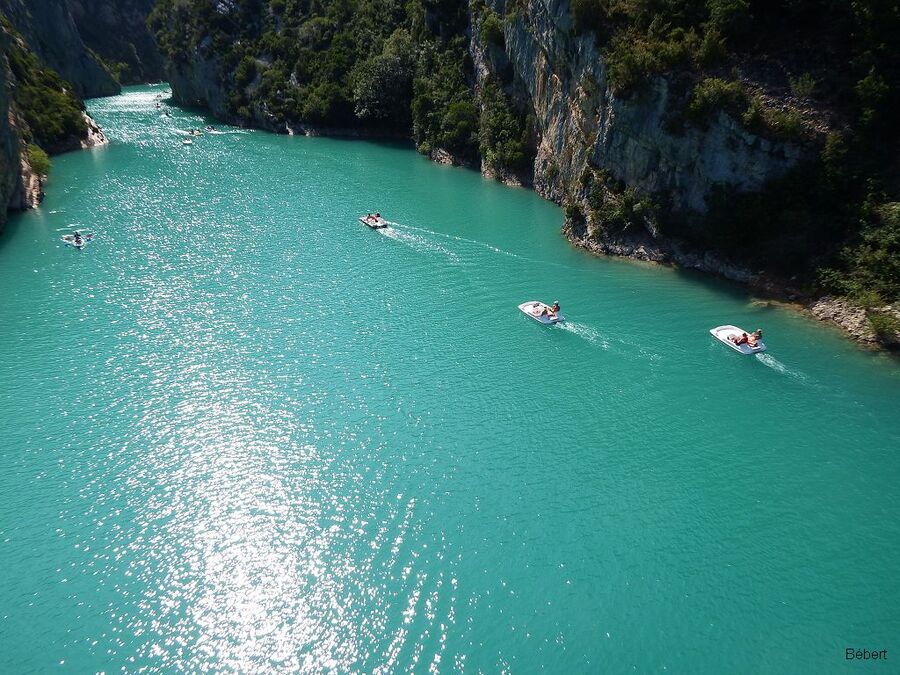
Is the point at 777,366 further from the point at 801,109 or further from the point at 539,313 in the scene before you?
the point at 801,109

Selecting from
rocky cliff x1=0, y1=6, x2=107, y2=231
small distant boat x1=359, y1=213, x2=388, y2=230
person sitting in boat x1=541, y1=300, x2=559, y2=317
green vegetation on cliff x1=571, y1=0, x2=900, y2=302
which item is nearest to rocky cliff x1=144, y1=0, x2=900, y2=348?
green vegetation on cliff x1=571, y1=0, x2=900, y2=302

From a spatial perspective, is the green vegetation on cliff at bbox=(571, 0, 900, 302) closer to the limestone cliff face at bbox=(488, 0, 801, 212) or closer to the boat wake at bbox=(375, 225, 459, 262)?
the limestone cliff face at bbox=(488, 0, 801, 212)

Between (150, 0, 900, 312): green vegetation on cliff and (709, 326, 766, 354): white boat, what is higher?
(150, 0, 900, 312): green vegetation on cliff

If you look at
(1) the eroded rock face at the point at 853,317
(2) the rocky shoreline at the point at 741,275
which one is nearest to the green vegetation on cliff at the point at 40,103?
(2) the rocky shoreline at the point at 741,275

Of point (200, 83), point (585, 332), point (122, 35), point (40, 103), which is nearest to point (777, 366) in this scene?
point (585, 332)

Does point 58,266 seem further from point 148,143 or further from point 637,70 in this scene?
point 148,143
